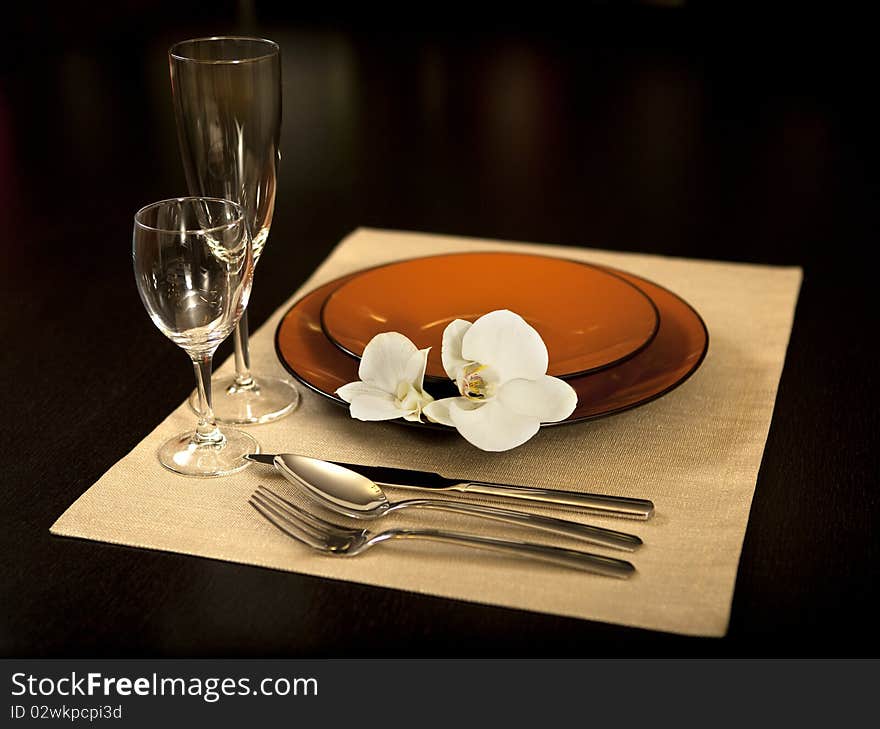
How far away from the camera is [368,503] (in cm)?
77

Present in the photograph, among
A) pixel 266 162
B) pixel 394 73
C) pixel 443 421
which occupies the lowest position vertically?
pixel 394 73

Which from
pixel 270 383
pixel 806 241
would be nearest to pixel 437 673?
pixel 270 383

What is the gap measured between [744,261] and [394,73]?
47.1 inches

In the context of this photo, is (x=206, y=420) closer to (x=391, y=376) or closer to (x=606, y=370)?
(x=391, y=376)

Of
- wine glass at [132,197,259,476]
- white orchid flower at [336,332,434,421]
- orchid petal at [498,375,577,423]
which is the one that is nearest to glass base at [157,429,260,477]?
wine glass at [132,197,259,476]

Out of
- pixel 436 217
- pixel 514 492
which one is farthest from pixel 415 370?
pixel 436 217

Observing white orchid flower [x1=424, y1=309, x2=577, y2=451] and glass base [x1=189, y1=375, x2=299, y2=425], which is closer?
white orchid flower [x1=424, y1=309, x2=577, y2=451]

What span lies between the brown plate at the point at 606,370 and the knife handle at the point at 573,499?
6 centimetres

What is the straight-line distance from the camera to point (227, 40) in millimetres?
887

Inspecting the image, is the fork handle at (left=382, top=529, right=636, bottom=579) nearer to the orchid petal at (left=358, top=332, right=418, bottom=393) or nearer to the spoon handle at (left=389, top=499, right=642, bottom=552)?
the spoon handle at (left=389, top=499, right=642, bottom=552)

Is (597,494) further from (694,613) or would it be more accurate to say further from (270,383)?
(270,383)

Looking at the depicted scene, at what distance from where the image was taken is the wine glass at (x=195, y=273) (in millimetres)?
753

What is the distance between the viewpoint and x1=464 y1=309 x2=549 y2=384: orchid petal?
813 millimetres

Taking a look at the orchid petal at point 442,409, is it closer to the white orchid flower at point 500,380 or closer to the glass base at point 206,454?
the white orchid flower at point 500,380
